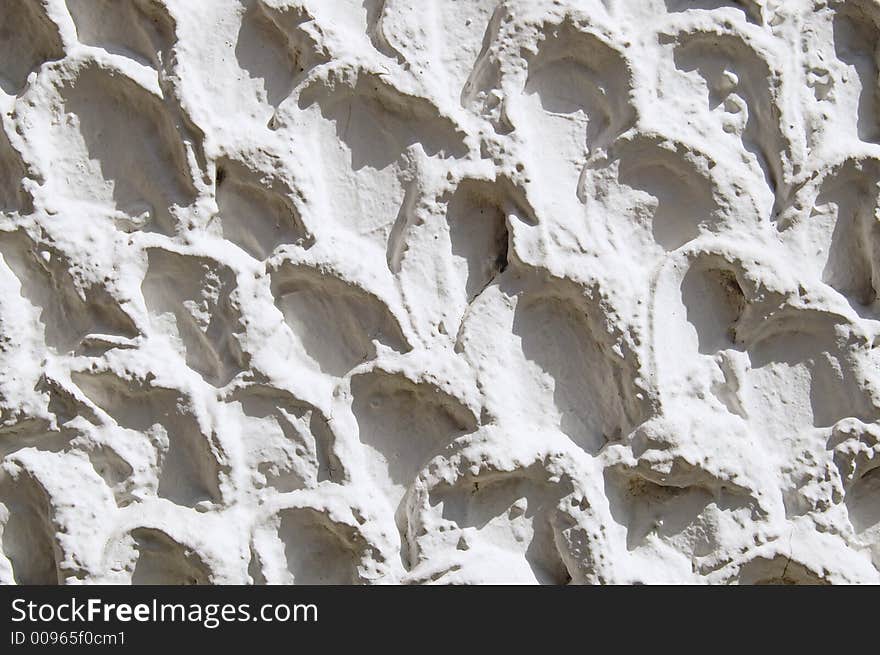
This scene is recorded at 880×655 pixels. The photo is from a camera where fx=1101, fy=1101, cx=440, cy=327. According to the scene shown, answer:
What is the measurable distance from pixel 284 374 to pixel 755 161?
43 centimetres

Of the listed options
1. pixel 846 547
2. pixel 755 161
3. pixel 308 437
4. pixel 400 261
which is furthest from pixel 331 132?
pixel 846 547

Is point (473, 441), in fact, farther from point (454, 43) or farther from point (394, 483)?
point (454, 43)

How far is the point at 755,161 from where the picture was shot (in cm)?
94

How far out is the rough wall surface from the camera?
854mm

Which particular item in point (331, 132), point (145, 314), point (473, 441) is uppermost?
point (331, 132)

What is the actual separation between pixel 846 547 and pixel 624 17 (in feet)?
1.56

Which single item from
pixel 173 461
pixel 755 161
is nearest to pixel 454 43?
pixel 755 161

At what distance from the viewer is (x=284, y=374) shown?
2.83ft

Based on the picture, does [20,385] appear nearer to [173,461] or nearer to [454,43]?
[173,461]

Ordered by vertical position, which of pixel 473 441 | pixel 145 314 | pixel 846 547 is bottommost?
pixel 846 547

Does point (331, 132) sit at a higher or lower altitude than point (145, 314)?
higher

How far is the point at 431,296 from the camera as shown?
0.89 m

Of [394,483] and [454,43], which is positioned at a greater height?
[454,43]

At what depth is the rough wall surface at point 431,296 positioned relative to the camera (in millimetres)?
854
